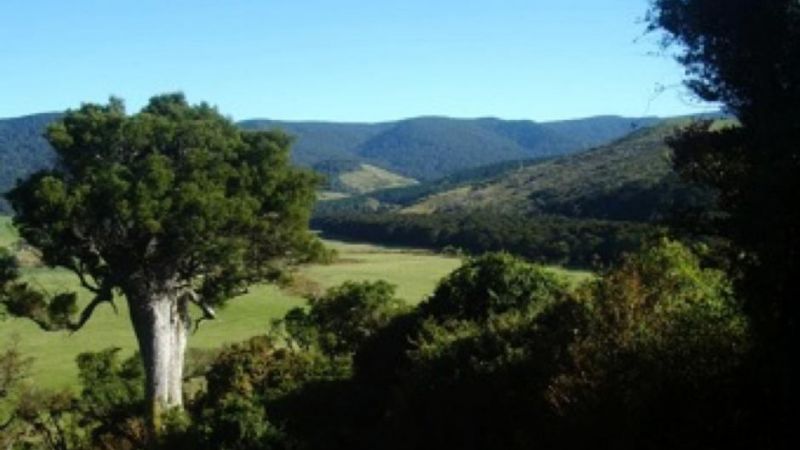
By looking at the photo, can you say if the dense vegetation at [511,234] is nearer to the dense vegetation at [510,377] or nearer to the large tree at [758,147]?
the dense vegetation at [510,377]

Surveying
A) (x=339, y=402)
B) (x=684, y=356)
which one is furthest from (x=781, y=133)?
(x=339, y=402)

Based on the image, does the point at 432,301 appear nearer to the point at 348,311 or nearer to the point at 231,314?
the point at 348,311

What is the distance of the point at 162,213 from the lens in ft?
77.3

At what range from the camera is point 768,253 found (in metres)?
11.1

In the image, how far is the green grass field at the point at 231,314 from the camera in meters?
81.6

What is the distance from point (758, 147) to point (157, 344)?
18.6 m

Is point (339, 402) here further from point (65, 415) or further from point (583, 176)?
point (583, 176)

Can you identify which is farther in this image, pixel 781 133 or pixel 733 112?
pixel 733 112

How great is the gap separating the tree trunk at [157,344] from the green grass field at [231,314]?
121 ft

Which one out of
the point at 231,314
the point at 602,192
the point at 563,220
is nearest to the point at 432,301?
the point at 231,314

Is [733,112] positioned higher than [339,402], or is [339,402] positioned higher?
[733,112]

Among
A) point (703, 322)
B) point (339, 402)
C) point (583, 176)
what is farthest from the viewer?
point (583, 176)

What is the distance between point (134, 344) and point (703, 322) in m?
81.2

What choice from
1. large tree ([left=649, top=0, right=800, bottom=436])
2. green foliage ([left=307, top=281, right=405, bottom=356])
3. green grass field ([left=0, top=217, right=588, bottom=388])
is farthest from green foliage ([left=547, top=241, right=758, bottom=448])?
green grass field ([left=0, top=217, right=588, bottom=388])
